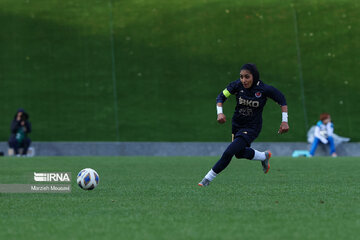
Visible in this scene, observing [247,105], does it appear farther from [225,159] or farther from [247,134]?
[225,159]

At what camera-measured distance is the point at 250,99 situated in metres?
9.91

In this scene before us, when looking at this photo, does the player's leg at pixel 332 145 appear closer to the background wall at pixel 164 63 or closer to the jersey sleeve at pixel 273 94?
the background wall at pixel 164 63

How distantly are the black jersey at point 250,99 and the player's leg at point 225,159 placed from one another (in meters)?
0.34

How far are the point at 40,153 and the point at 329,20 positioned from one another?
12.8 meters

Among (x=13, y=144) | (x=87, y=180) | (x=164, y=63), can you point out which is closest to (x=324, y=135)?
(x=164, y=63)

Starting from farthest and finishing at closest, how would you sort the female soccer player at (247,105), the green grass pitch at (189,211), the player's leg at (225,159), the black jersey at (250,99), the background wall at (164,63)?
the background wall at (164,63) < the black jersey at (250,99) < the female soccer player at (247,105) < the player's leg at (225,159) < the green grass pitch at (189,211)

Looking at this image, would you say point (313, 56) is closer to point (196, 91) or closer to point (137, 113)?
point (196, 91)

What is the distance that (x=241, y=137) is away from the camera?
32.5 feet

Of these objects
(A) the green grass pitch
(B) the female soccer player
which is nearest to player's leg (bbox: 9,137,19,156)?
(A) the green grass pitch

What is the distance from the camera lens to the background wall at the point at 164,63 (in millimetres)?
27359

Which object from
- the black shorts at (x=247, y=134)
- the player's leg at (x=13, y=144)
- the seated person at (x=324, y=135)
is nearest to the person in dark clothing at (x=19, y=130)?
the player's leg at (x=13, y=144)

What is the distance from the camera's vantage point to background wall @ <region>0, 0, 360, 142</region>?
2736 cm

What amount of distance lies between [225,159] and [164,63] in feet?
62.1

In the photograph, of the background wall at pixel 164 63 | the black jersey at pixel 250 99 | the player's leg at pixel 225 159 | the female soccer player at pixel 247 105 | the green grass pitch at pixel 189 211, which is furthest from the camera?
the background wall at pixel 164 63
